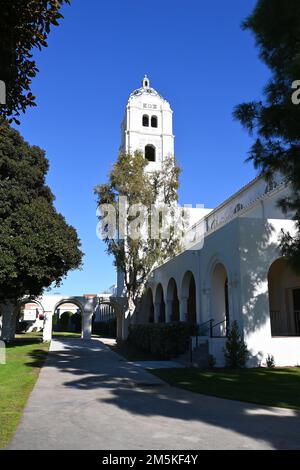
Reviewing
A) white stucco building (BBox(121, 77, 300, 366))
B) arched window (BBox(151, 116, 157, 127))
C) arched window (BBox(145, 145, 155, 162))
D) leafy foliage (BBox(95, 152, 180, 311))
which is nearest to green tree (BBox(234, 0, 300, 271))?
white stucco building (BBox(121, 77, 300, 366))

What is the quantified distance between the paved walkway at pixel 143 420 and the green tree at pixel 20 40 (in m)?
4.83

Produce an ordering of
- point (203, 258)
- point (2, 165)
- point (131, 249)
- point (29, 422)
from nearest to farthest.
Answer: point (29, 422) → point (203, 258) → point (2, 165) → point (131, 249)

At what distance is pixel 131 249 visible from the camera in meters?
29.7

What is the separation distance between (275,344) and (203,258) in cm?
580

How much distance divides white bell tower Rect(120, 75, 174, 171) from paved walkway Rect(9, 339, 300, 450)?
3423 cm

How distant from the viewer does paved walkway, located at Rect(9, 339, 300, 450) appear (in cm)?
639

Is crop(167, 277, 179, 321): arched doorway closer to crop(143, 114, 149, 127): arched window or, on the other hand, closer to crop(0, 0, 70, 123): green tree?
crop(0, 0, 70, 123): green tree

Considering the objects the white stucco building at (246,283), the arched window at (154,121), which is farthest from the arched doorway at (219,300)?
the arched window at (154,121)

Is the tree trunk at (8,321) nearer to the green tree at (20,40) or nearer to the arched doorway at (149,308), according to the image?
the arched doorway at (149,308)

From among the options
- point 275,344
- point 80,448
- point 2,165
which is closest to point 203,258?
point 275,344

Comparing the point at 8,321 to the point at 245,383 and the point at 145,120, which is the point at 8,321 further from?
the point at 245,383

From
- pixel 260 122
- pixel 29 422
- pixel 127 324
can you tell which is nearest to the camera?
pixel 29 422
